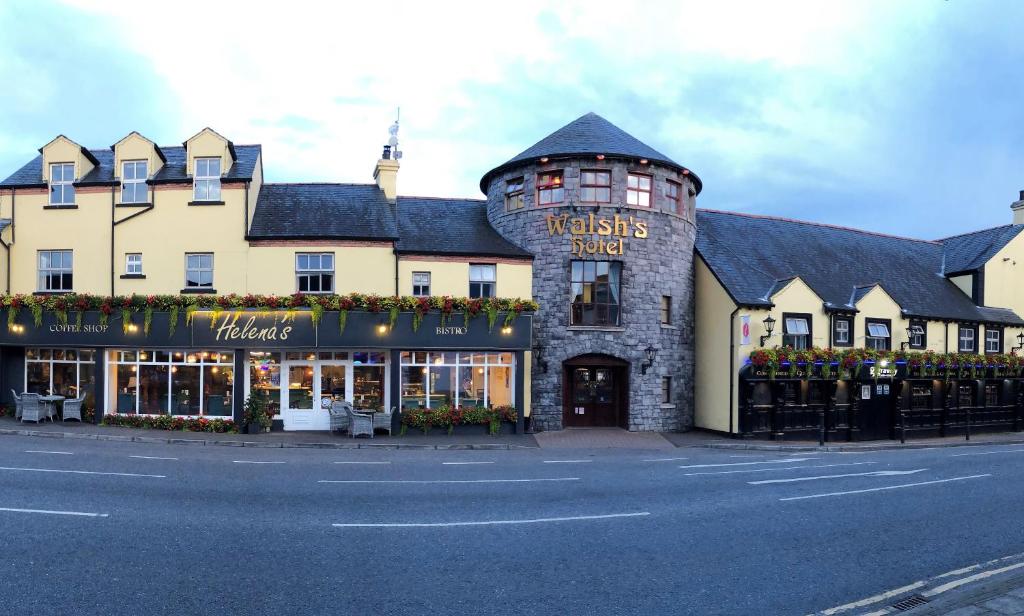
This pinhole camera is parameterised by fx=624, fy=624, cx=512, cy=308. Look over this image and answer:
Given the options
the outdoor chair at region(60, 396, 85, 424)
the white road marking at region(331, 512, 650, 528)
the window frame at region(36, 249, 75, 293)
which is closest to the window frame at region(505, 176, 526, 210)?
the white road marking at region(331, 512, 650, 528)

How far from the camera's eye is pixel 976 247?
108 ft

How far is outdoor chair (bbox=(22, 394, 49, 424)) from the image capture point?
64.4 ft

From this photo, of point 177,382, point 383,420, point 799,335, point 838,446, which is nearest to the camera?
point 383,420

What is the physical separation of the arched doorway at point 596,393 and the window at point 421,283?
19.1ft

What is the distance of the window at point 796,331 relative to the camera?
2418 cm

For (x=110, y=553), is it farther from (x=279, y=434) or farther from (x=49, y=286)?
(x=49, y=286)

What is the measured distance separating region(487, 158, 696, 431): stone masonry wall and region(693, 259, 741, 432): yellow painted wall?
1090 millimetres

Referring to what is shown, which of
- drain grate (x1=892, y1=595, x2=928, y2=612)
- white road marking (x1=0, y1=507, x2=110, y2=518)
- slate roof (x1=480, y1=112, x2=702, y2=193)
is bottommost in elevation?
drain grate (x1=892, y1=595, x2=928, y2=612)

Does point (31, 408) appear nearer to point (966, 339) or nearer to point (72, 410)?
point (72, 410)

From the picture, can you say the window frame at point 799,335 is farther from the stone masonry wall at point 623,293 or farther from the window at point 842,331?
the stone masonry wall at point 623,293

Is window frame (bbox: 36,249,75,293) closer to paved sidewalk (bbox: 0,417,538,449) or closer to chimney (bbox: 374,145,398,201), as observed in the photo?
paved sidewalk (bbox: 0,417,538,449)

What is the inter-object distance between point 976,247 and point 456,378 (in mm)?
29245

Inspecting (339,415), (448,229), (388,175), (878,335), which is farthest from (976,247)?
(339,415)

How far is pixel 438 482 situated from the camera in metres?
12.8
